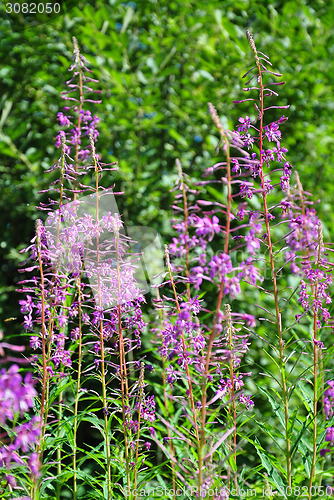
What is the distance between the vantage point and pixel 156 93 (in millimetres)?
3834

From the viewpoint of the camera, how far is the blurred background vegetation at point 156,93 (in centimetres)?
385

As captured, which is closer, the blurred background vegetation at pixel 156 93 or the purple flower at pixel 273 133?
the purple flower at pixel 273 133

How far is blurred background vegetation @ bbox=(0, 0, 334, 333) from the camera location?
12.6ft

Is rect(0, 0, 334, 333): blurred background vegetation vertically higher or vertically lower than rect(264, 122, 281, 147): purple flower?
lower

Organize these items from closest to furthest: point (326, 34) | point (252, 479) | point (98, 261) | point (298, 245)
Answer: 1. point (98, 261)
2. point (298, 245)
3. point (252, 479)
4. point (326, 34)

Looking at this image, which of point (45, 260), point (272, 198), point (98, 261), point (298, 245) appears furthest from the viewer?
point (272, 198)

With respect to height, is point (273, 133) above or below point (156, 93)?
above

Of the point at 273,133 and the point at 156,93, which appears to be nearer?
the point at 273,133

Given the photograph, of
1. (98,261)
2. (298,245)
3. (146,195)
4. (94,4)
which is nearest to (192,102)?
(146,195)

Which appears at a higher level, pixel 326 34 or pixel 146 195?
pixel 326 34

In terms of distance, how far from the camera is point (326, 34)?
411 centimetres

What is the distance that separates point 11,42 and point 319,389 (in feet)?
11.3

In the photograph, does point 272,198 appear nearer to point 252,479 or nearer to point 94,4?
point 252,479

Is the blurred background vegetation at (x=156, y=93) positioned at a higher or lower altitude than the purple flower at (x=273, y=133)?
lower
